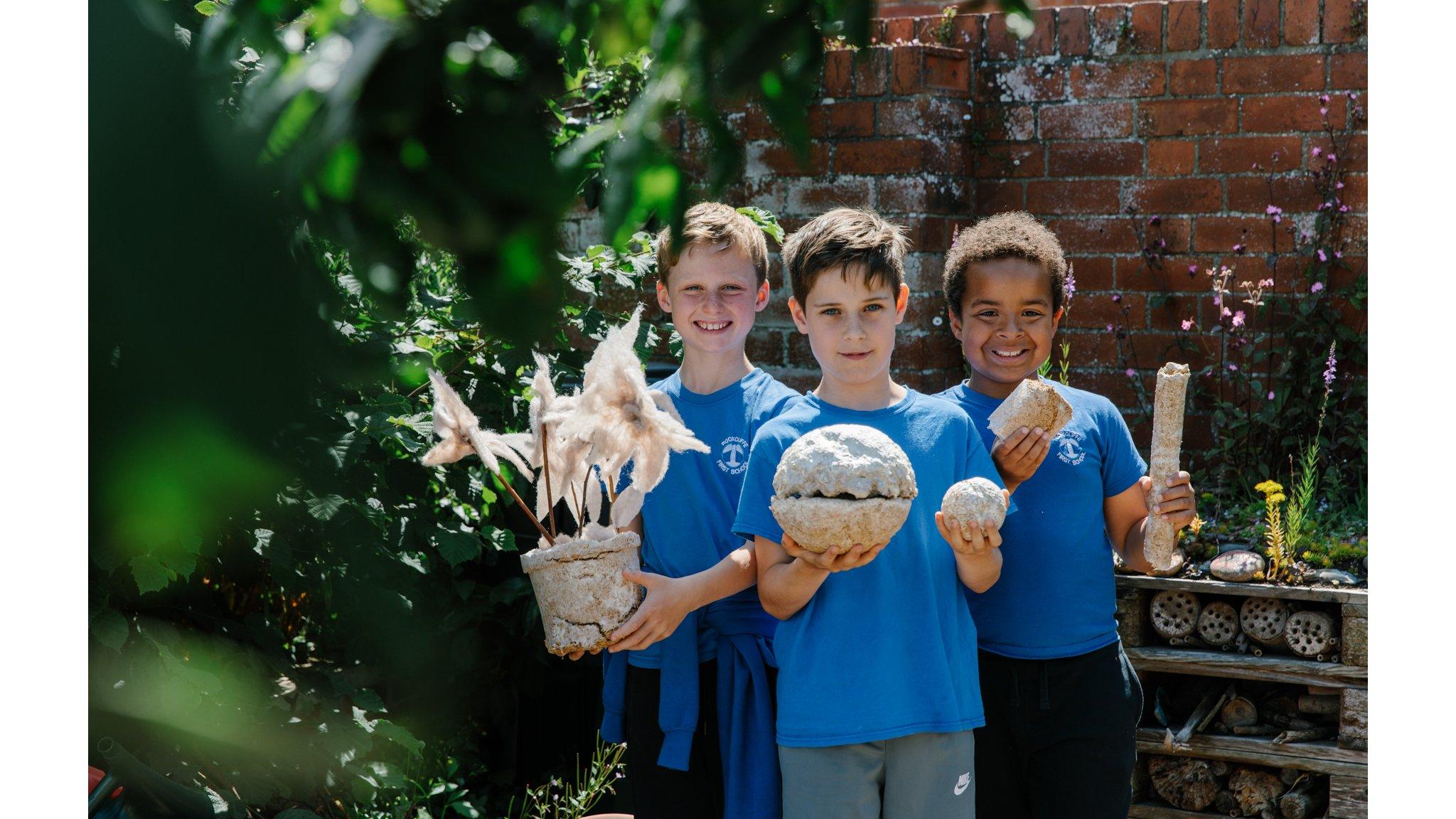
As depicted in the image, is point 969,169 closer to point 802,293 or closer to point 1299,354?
point 1299,354

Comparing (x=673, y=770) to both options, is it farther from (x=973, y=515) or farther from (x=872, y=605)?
(x=973, y=515)

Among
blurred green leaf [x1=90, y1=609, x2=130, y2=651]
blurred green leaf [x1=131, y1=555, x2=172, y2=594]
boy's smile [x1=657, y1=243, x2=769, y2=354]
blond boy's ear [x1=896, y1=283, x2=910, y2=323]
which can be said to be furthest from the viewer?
boy's smile [x1=657, y1=243, x2=769, y2=354]

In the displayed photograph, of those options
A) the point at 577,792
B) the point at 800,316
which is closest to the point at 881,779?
the point at 800,316

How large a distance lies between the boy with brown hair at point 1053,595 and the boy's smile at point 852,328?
0.28 m

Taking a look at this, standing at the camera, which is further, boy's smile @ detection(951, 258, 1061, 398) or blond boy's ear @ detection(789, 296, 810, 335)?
boy's smile @ detection(951, 258, 1061, 398)

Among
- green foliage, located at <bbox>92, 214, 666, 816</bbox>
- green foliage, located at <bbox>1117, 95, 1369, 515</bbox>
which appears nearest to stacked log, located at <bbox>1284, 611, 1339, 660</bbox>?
green foliage, located at <bbox>1117, 95, 1369, 515</bbox>

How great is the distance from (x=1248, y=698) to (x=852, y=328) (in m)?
1.66

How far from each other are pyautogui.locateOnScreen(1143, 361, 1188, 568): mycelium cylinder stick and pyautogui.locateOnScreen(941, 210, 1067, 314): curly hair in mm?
316

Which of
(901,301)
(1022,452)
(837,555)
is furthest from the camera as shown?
(901,301)

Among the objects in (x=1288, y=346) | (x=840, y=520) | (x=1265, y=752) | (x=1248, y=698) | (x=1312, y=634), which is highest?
(x=1288, y=346)

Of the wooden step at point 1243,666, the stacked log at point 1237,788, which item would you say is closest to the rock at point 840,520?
the wooden step at point 1243,666

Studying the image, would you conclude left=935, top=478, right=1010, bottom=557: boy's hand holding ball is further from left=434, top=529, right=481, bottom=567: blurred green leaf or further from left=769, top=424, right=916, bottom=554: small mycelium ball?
left=434, top=529, right=481, bottom=567: blurred green leaf

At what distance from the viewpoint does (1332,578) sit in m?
2.96

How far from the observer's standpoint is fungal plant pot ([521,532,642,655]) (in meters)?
2.02
